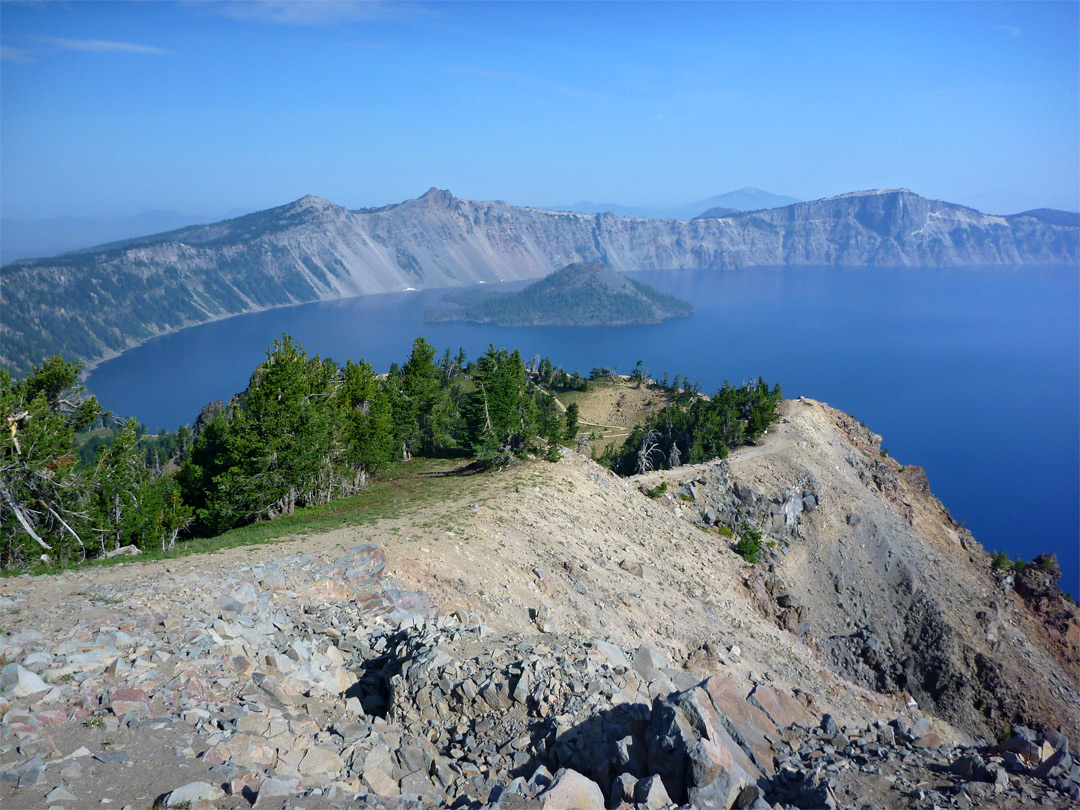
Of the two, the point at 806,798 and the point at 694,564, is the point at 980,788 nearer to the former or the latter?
the point at 806,798

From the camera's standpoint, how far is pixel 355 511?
3225 cm

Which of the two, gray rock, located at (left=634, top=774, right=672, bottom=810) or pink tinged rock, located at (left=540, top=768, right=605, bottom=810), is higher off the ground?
pink tinged rock, located at (left=540, top=768, right=605, bottom=810)

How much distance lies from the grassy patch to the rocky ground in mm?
1388

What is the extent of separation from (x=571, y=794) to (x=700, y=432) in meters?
54.2

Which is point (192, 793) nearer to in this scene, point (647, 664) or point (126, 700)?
point (126, 700)

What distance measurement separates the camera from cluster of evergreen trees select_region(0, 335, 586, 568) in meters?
27.9

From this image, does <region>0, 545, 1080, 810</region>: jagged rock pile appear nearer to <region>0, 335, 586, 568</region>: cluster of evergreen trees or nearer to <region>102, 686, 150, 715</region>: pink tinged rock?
<region>102, 686, 150, 715</region>: pink tinged rock

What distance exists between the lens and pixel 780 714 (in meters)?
19.8

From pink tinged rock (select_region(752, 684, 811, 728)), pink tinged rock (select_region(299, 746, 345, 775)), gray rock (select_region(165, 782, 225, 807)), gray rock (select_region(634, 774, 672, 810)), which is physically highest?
gray rock (select_region(165, 782, 225, 807))

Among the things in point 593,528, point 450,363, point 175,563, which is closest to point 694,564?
point 593,528

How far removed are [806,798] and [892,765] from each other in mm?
3356

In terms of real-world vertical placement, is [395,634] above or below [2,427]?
below

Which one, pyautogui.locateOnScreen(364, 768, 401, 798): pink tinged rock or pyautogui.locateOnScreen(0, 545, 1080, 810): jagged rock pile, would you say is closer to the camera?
pyautogui.locateOnScreen(0, 545, 1080, 810): jagged rock pile

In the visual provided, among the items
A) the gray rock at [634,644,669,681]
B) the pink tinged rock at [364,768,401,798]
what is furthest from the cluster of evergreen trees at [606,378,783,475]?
the pink tinged rock at [364,768,401,798]
